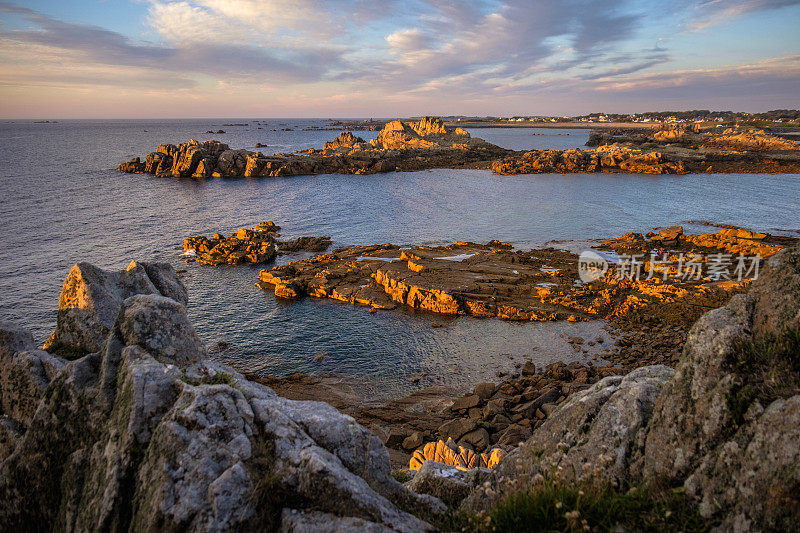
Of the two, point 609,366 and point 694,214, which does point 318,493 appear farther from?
point 694,214

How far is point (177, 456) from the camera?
5.45m

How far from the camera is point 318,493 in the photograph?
17.5 feet

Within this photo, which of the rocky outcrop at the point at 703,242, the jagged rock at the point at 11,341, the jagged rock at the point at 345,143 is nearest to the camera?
the jagged rock at the point at 11,341

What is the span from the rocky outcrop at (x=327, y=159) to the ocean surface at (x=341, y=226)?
6879 millimetres

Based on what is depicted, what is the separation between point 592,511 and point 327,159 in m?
120

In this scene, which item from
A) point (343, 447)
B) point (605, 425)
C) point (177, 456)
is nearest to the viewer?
point (177, 456)

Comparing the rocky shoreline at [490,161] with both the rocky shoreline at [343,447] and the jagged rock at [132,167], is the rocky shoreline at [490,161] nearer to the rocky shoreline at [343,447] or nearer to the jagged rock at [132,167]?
the jagged rock at [132,167]

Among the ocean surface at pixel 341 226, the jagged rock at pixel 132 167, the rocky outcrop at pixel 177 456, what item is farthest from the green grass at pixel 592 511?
the jagged rock at pixel 132 167

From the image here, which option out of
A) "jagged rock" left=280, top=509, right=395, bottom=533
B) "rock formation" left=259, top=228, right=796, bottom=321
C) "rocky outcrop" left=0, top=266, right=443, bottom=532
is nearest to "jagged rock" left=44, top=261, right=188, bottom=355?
"rocky outcrop" left=0, top=266, right=443, bottom=532

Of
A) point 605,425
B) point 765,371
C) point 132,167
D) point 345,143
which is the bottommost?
point 605,425

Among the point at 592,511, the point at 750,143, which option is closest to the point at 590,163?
the point at 750,143

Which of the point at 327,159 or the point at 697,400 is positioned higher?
the point at 327,159

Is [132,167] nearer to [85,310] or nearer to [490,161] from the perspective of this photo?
[490,161]

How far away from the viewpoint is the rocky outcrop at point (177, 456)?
5.16m
